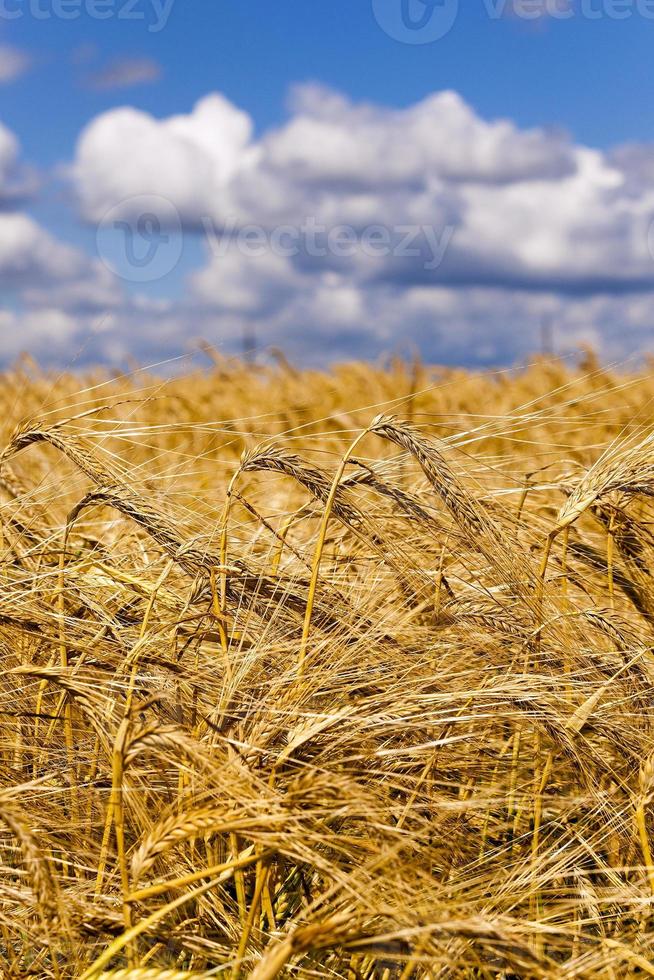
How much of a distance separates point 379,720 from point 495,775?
488 mm

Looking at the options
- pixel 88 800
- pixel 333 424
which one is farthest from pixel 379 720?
pixel 333 424

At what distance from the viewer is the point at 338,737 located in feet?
5.16

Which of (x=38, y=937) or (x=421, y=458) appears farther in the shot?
(x=421, y=458)

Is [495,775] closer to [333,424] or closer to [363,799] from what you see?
[363,799]

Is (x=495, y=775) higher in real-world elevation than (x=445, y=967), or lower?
higher

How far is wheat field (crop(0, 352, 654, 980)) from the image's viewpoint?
1.44 meters

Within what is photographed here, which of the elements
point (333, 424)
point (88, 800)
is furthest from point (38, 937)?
point (333, 424)

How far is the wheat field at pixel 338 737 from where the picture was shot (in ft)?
4.74

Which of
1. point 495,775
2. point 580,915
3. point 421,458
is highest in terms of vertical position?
point 421,458

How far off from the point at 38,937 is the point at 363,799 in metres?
0.58

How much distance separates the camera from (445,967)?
1519mm

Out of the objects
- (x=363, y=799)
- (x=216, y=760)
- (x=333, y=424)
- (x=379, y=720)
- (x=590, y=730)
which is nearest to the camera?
(x=363, y=799)

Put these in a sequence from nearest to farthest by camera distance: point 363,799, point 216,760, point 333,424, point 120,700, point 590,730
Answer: point 363,799 < point 216,760 < point 120,700 < point 590,730 < point 333,424

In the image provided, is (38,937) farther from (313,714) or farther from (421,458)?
(421,458)
